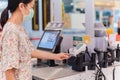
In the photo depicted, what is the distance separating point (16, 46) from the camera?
1.44 metres

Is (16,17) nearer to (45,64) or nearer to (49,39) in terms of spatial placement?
(49,39)

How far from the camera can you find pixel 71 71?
196 centimetres

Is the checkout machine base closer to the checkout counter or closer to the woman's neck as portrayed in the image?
the checkout counter

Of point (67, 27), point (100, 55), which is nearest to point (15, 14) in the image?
point (100, 55)

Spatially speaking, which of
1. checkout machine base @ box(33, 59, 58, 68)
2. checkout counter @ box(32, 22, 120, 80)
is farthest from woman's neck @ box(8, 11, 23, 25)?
checkout machine base @ box(33, 59, 58, 68)

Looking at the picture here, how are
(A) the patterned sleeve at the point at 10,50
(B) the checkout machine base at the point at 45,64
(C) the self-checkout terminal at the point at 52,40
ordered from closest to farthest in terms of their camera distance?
(A) the patterned sleeve at the point at 10,50, (C) the self-checkout terminal at the point at 52,40, (B) the checkout machine base at the point at 45,64

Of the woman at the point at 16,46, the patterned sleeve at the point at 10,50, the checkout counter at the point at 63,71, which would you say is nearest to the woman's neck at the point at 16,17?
the woman at the point at 16,46

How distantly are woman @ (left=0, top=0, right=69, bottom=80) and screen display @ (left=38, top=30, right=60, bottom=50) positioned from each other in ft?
1.46

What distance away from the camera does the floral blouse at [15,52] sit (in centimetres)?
142

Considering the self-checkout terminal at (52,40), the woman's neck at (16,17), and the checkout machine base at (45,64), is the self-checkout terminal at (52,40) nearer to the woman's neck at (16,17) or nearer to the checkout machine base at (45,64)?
the checkout machine base at (45,64)

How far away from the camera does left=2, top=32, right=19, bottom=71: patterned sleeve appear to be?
4.65 ft

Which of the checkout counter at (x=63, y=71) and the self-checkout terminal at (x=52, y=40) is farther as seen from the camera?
the self-checkout terminal at (x=52, y=40)

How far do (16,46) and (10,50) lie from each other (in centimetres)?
5

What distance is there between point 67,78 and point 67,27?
2.46 feet
